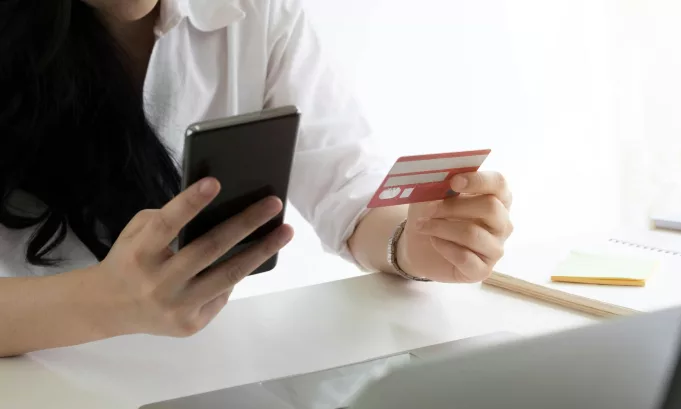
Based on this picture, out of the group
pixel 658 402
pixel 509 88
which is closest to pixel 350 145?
pixel 658 402

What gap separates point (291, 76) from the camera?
1062 millimetres

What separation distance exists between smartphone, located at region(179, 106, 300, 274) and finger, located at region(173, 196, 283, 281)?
0.04 ft

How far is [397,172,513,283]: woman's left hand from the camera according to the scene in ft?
2.73

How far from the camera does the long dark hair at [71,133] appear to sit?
0.83 meters

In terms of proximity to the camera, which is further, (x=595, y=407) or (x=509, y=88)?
(x=509, y=88)

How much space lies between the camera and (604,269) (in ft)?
2.99

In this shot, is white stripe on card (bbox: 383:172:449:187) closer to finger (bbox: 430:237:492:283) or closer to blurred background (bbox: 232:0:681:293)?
finger (bbox: 430:237:492:283)

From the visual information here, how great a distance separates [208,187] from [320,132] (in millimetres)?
465

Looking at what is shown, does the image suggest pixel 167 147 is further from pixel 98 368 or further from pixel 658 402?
pixel 658 402

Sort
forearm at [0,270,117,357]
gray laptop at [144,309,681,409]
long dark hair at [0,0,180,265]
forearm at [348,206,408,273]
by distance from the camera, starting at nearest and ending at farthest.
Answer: gray laptop at [144,309,681,409] → forearm at [0,270,117,357] → long dark hair at [0,0,180,265] → forearm at [348,206,408,273]

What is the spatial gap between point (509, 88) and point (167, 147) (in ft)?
5.01

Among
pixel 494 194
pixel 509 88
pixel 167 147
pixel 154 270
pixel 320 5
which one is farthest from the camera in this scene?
pixel 509 88

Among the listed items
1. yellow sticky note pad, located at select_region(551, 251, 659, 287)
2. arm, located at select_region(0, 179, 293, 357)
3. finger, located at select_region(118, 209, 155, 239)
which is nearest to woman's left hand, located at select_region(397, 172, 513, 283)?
yellow sticky note pad, located at select_region(551, 251, 659, 287)

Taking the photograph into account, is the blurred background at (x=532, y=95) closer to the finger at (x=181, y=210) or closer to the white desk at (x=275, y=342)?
the white desk at (x=275, y=342)
